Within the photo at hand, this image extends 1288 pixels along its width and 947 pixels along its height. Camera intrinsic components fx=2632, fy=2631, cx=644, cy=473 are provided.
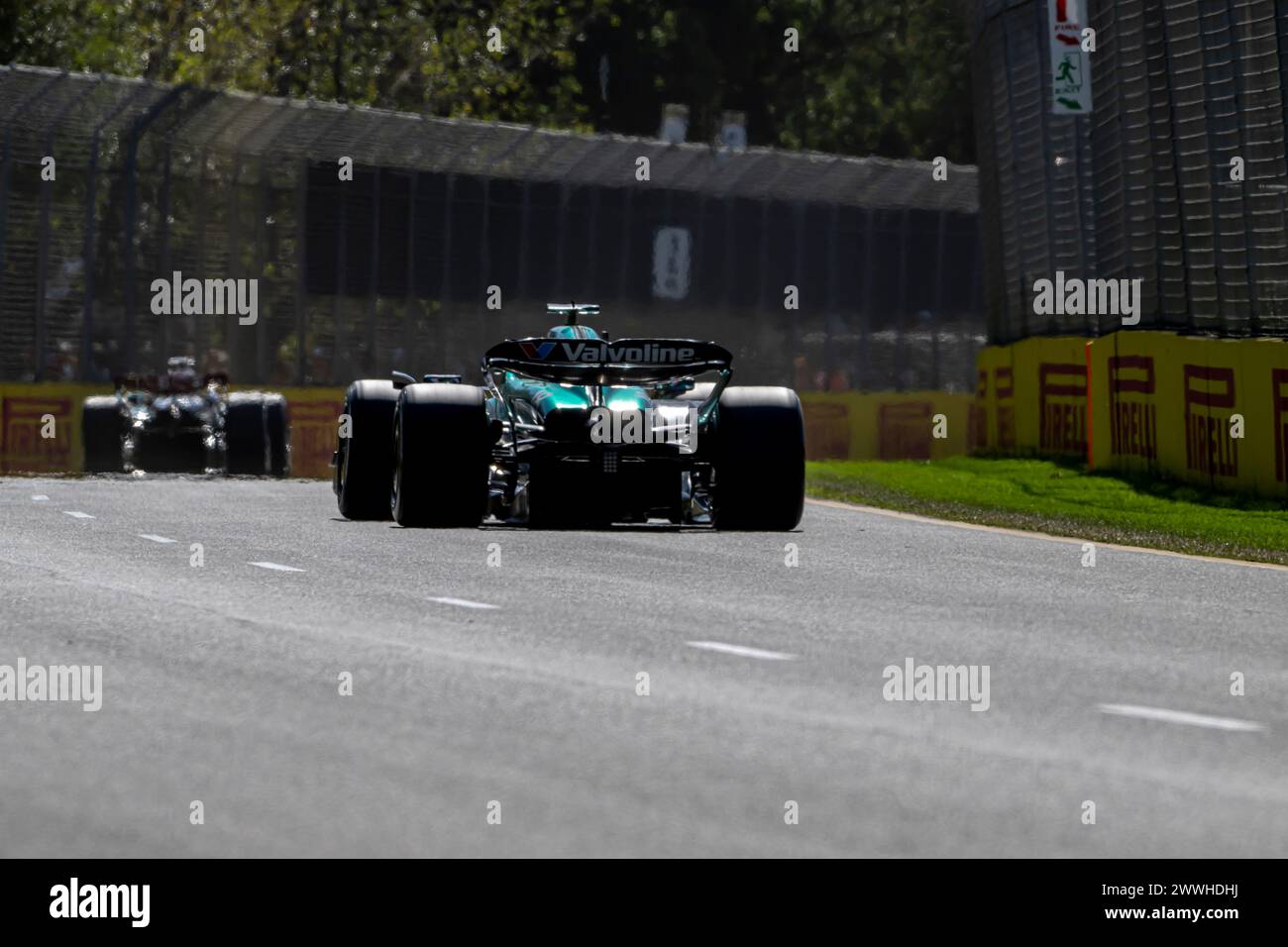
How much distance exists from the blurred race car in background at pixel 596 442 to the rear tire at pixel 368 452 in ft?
1.71

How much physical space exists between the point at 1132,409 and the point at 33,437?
14582 millimetres

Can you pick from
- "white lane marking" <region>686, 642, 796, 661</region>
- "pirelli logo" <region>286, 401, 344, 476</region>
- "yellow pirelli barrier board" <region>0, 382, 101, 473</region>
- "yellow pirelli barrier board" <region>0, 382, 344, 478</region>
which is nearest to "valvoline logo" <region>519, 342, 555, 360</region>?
"white lane marking" <region>686, 642, 796, 661</region>

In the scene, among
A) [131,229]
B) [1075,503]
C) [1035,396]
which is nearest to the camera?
[1075,503]

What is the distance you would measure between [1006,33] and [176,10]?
27.4 m

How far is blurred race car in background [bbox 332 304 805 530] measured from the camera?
56.3 ft

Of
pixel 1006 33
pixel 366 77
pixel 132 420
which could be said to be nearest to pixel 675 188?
pixel 1006 33

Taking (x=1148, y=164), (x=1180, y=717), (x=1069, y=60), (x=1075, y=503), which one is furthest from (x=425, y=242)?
(x=1180, y=717)

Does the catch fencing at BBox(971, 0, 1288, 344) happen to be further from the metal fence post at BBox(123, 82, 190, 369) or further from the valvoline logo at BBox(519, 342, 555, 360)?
the metal fence post at BBox(123, 82, 190, 369)

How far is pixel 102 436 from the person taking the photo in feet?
100

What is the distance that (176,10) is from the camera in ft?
184

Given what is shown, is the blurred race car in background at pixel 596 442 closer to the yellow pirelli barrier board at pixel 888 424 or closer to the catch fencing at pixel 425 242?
the catch fencing at pixel 425 242

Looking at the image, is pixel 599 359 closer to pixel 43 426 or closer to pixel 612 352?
pixel 612 352

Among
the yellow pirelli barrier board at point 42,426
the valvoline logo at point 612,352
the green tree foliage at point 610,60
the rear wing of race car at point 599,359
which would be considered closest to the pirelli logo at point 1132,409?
the rear wing of race car at point 599,359
